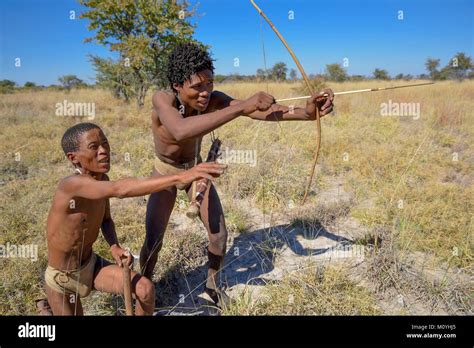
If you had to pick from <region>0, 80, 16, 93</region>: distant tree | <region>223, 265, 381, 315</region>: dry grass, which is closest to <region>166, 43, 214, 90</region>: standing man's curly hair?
<region>223, 265, 381, 315</region>: dry grass

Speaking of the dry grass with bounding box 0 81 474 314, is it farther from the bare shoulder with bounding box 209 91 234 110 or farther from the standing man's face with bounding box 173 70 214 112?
the standing man's face with bounding box 173 70 214 112

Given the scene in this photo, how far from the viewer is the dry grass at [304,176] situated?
2977mm

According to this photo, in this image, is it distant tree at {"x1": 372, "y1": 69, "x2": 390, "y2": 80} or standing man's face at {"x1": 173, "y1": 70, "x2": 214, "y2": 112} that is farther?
distant tree at {"x1": 372, "y1": 69, "x2": 390, "y2": 80}

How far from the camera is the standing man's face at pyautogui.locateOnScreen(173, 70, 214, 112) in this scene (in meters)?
2.15

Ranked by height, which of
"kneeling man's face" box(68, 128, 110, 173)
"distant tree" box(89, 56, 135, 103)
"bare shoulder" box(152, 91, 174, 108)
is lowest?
"kneeling man's face" box(68, 128, 110, 173)

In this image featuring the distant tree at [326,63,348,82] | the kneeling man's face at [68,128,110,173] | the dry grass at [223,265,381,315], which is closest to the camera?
the kneeling man's face at [68,128,110,173]

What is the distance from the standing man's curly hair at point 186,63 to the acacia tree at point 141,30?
8364mm

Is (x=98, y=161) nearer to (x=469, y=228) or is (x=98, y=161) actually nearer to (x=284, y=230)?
(x=284, y=230)

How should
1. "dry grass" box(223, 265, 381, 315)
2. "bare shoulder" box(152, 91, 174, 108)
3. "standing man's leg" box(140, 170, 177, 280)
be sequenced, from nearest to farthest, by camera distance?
"bare shoulder" box(152, 91, 174, 108) < "dry grass" box(223, 265, 381, 315) < "standing man's leg" box(140, 170, 177, 280)

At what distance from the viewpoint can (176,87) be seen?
2277 mm

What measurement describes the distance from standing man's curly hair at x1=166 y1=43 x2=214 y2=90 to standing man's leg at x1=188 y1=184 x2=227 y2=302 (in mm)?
828

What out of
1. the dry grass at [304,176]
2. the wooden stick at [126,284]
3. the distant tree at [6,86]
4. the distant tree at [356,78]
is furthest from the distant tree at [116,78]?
the distant tree at [356,78]

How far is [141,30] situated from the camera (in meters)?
10.8

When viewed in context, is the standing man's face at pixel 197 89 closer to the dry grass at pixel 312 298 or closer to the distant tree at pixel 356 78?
the dry grass at pixel 312 298
